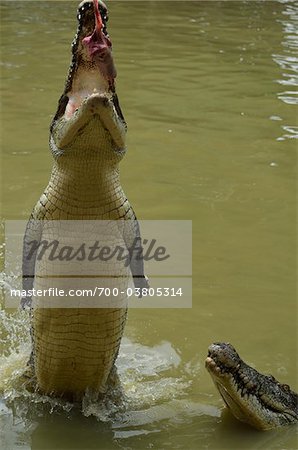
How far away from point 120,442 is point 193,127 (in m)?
5.68

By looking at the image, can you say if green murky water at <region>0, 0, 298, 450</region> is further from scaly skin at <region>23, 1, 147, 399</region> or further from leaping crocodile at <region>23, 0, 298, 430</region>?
scaly skin at <region>23, 1, 147, 399</region>

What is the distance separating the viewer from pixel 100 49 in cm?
371

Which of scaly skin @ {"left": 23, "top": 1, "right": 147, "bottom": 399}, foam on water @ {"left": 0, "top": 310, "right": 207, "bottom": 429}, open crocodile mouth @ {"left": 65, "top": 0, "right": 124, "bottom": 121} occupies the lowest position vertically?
foam on water @ {"left": 0, "top": 310, "right": 207, "bottom": 429}

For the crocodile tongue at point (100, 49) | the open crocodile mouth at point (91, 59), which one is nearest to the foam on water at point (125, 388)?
the open crocodile mouth at point (91, 59)

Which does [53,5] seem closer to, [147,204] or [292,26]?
[292,26]

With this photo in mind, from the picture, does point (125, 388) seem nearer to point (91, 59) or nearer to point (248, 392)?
point (248, 392)

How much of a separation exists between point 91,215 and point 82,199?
9cm

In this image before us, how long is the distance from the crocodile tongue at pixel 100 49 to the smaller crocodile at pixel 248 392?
4.87ft

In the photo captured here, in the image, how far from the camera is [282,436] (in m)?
4.20

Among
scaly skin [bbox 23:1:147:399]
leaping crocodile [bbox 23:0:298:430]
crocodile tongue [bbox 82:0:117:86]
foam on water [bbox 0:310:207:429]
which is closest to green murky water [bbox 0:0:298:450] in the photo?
foam on water [bbox 0:310:207:429]

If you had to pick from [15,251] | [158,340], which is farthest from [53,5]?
[158,340]

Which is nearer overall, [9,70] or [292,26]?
[9,70]

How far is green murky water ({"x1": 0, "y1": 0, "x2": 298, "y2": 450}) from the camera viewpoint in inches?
171

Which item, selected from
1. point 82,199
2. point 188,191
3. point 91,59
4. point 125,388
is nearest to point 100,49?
point 91,59
